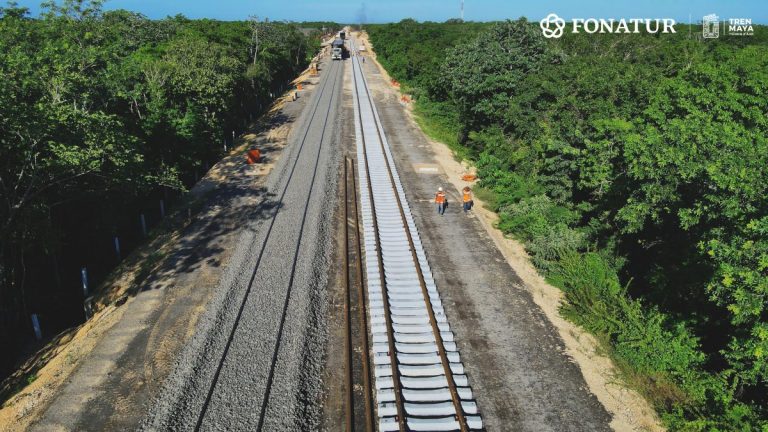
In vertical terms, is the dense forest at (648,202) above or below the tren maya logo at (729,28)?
below

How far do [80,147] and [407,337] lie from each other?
13.1 metres

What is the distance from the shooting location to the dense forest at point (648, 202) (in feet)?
39.6

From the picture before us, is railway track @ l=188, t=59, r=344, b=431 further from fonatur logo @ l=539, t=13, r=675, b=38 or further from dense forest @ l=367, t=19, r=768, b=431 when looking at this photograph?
fonatur logo @ l=539, t=13, r=675, b=38

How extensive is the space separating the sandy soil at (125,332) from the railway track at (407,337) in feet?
20.0

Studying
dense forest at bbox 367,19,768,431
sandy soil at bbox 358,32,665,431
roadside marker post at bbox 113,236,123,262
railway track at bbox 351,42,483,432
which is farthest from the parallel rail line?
roadside marker post at bbox 113,236,123,262

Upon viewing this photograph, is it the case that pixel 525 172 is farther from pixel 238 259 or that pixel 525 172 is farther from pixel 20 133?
pixel 20 133

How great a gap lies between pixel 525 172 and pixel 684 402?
1685cm

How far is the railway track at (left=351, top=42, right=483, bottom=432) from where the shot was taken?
11.9m

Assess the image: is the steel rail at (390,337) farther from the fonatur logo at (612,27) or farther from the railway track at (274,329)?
the fonatur logo at (612,27)

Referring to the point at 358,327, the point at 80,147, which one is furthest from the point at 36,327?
the point at 358,327

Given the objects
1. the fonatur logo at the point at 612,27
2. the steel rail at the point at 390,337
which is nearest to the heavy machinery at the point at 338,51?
the fonatur logo at the point at 612,27

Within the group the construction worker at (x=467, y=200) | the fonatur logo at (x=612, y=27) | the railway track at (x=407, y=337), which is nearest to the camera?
the railway track at (x=407, y=337)

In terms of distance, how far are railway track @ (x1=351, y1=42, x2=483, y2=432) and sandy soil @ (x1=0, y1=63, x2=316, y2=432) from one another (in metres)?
6.11

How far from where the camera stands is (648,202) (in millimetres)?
15539
